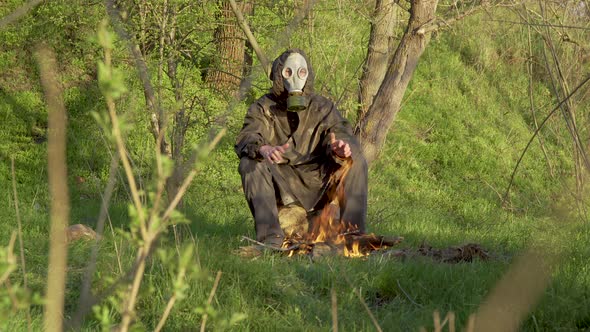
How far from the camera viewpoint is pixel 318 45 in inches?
455

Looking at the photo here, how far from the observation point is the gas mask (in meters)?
7.63

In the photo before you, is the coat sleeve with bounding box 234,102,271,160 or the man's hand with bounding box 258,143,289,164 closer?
the man's hand with bounding box 258,143,289,164

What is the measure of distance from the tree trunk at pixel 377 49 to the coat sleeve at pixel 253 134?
3.72 metres

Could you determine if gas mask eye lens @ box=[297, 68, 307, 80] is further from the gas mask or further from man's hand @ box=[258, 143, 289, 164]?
man's hand @ box=[258, 143, 289, 164]

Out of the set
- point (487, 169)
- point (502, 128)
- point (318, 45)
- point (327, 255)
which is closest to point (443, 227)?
point (318, 45)

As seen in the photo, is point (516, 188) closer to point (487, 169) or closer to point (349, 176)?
point (487, 169)

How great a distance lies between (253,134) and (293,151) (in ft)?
1.37

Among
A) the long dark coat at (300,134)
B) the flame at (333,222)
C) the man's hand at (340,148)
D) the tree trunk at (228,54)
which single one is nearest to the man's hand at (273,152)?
the long dark coat at (300,134)

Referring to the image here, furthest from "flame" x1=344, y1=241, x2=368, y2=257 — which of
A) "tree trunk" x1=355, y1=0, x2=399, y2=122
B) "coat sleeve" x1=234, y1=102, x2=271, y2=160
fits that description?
"tree trunk" x1=355, y1=0, x2=399, y2=122

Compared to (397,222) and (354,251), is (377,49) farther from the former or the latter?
(354,251)

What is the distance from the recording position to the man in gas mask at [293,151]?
737cm

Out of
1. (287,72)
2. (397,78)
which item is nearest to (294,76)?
(287,72)

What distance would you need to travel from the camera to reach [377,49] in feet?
37.9

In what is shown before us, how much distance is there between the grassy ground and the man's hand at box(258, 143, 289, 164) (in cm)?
76
